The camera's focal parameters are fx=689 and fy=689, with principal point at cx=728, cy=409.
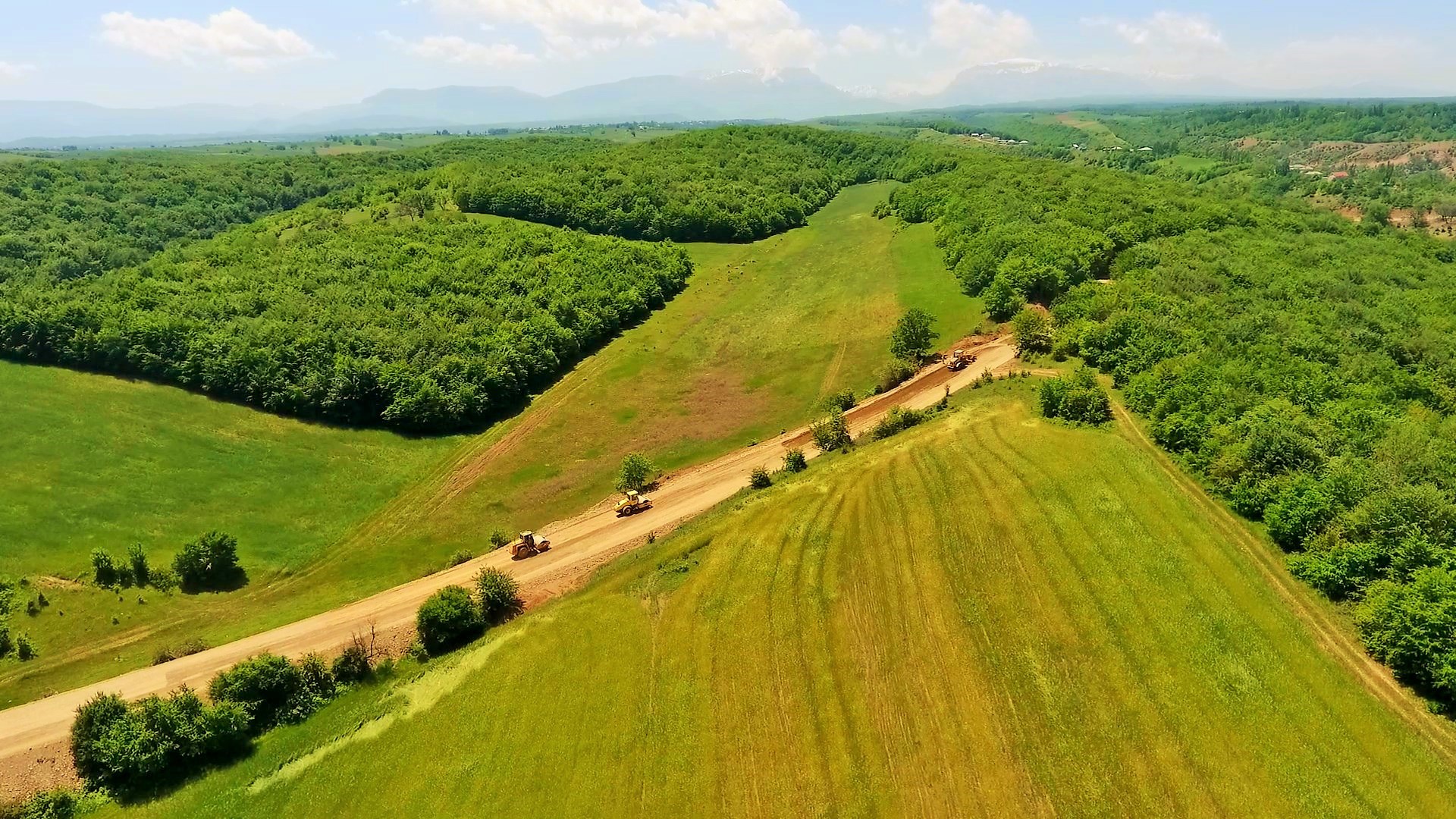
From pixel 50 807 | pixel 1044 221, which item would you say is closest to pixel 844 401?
pixel 1044 221

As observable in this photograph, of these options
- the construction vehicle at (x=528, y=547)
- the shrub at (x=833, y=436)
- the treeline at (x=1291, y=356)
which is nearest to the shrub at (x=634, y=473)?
the construction vehicle at (x=528, y=547)

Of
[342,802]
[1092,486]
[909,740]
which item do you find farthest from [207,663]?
[1092,486]

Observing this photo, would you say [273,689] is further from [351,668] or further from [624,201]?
[624,201]

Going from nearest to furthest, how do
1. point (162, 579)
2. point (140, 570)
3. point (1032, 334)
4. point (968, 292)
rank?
1. point (140, 570)
2. point (162, 579)
3. point (1032, 334)
4. point (968, 292)

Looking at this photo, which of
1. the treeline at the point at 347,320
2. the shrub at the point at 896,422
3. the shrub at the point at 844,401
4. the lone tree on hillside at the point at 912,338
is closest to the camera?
the shrub at the point at 896,422

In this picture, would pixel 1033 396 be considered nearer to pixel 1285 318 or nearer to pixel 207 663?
pixel 1285 318

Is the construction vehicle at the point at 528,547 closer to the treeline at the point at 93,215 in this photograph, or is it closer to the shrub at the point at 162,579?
the shrub at the point at 162,579
